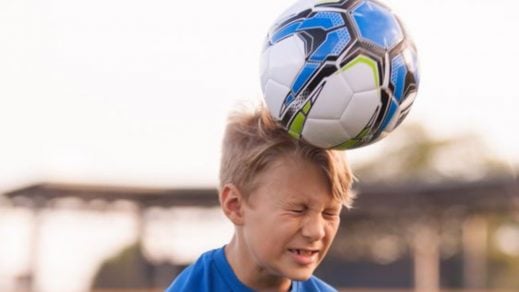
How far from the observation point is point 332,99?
4.75m

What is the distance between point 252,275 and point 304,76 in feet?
4.12

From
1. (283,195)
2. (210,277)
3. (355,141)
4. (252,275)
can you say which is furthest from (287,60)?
(210,277)

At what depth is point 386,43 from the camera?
480cm

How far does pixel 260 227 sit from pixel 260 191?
182 millimetres

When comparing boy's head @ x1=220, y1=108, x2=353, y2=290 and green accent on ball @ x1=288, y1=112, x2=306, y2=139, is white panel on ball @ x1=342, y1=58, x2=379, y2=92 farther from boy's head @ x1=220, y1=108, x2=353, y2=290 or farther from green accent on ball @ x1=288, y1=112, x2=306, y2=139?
boy's head @ x1=220, y1=108, x2=353, y2=290

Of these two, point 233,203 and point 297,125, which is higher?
point 297,125

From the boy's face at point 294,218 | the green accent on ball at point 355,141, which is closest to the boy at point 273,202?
the boy's face at point 294,218

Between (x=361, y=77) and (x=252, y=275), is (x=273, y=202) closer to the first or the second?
(x=252, y=275)

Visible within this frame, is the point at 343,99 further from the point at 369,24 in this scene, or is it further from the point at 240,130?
the point at 240,130

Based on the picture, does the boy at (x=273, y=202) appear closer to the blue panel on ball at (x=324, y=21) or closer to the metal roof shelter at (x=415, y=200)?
the blue panel on ball at (x=324, y=21)

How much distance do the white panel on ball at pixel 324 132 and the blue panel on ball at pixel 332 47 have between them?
0.29m

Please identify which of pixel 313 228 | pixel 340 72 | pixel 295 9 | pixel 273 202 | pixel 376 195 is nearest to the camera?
pixel 340 72

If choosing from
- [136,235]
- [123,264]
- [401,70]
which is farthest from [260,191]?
[123,264]

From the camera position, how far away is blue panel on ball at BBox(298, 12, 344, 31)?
15.7 ft
